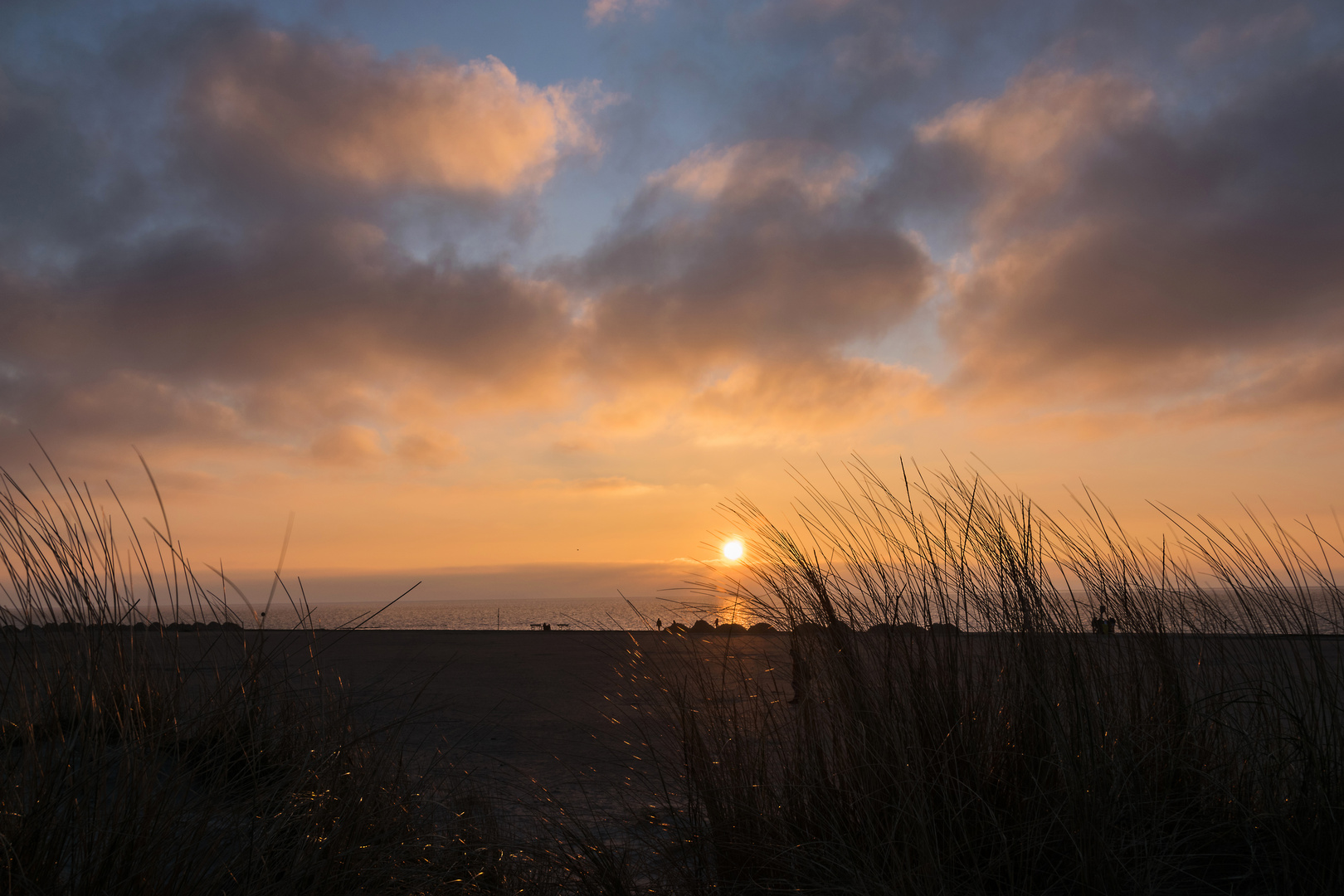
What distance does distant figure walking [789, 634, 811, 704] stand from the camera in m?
3.12

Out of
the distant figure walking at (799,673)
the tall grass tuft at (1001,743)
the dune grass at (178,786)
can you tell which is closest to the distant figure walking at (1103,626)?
the tall grass tuft at (1001,743)

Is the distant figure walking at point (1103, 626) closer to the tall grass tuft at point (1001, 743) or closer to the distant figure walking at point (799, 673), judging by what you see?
the tall grass tuft at point (1001, 743)

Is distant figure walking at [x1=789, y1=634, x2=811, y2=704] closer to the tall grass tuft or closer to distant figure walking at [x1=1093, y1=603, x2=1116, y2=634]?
the tall grass tuft

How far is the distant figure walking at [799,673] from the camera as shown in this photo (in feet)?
10.2

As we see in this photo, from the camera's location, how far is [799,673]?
10.5 feet

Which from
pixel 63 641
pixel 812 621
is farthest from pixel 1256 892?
pixel 63 641

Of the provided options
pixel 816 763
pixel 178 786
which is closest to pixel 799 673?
pixel 816 763

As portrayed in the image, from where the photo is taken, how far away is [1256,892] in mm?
2537

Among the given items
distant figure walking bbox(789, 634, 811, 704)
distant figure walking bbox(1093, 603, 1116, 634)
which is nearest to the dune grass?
distant figure walking bbox(789, 634, 811, 704)

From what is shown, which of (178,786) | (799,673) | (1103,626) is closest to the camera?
(178,786)

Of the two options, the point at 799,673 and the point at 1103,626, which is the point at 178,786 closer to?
the point at 799,673

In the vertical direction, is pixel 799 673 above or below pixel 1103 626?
below

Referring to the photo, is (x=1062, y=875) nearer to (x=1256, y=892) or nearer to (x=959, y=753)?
(x=959, y=753)

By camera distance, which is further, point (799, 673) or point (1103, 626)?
point (1103, 626)
